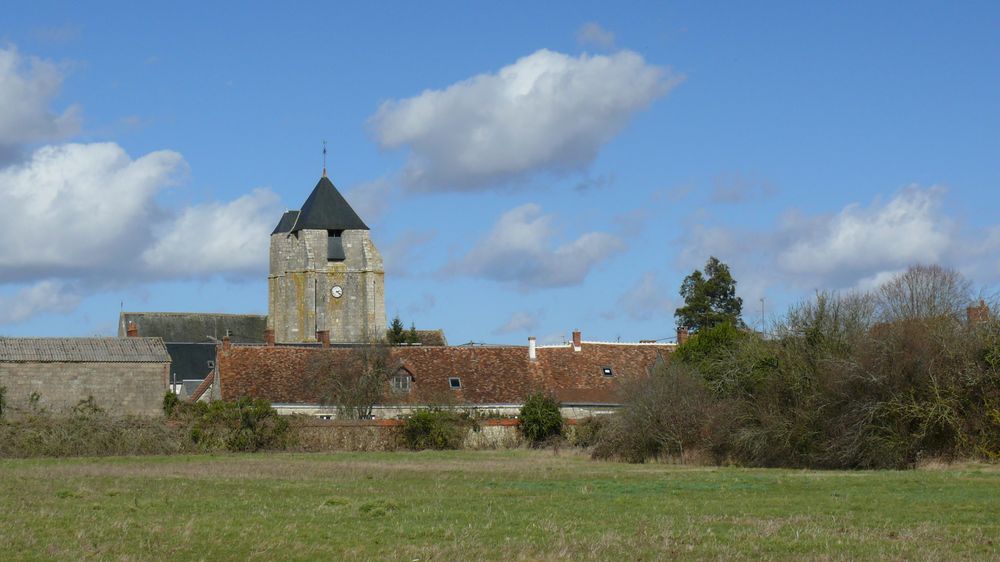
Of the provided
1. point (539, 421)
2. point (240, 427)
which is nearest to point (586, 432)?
point (539, 421)

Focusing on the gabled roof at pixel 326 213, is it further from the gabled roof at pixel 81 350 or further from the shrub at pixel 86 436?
the shrub at pixel 86 436

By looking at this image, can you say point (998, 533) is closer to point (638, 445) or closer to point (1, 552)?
point (1, 552)

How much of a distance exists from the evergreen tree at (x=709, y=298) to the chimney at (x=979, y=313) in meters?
48.5

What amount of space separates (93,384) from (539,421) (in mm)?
18481

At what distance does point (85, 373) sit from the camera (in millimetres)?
54625

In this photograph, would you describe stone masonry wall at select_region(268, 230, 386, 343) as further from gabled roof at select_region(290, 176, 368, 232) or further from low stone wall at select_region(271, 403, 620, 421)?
low stone wall at select_region(271, 403, 620, 421)

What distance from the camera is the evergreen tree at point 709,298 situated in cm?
8712

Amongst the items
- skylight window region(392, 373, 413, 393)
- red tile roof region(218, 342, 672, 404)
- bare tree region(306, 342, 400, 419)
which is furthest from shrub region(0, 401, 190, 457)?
skylight window region(392, 373, 413, 393)

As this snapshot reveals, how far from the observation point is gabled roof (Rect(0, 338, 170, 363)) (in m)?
53.8

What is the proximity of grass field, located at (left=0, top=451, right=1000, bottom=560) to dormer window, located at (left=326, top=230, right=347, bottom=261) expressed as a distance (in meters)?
67.8

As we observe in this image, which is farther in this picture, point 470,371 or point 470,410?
point 470,371

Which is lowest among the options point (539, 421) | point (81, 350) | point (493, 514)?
point (493, 514)

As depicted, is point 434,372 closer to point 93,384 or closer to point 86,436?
point 93,384

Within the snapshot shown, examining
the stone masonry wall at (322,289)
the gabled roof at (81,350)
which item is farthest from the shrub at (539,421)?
the stone masonry wall at (322,289)
